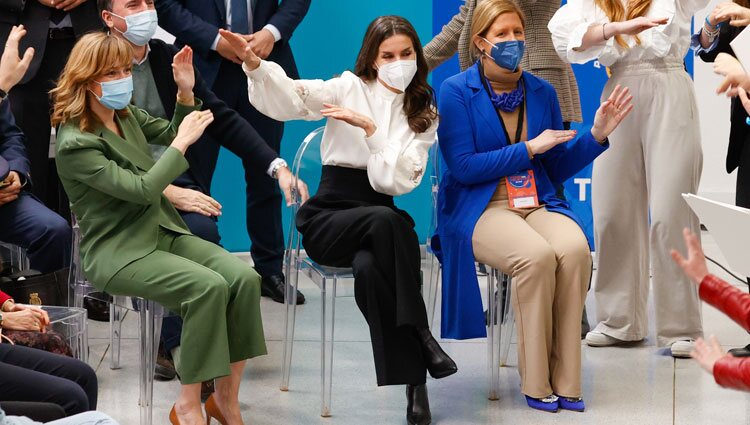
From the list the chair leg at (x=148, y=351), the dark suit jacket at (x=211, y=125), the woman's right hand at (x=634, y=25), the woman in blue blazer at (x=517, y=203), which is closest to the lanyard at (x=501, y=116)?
the woman in blue blazer at (x=517, y=203)

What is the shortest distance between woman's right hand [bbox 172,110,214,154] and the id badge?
4.02ft

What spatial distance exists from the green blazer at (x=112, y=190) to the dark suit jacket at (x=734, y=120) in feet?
7.03

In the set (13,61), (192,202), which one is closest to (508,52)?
(192,202)

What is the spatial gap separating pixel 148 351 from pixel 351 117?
1107 millimetres

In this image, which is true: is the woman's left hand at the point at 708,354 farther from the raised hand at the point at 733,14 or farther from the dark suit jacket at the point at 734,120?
the dark suit jacket at the point at 734,120

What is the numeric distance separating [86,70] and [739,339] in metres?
3.02

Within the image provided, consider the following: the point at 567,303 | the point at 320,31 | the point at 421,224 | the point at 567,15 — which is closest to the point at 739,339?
the point at 567,303

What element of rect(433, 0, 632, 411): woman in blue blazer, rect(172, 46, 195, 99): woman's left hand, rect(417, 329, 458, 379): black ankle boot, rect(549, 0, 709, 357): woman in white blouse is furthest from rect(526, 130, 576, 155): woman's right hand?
rect(172, 46, 195, 99): woman's left hand

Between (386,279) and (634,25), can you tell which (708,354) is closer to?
(386,279)

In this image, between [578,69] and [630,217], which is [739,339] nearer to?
[630,217]

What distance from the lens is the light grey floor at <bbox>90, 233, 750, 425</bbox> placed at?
13.5ft

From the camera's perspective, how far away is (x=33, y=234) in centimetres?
461

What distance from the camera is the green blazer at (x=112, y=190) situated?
3775 mm

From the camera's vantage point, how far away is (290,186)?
4.39 metres
